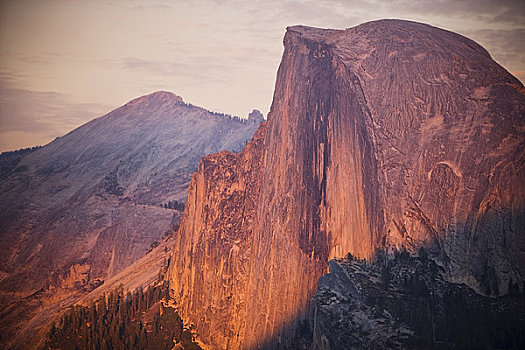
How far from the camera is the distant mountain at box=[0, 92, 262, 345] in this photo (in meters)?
83.2

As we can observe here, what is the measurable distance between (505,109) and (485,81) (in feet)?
9.70

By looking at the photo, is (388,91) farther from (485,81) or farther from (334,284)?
(334,284)

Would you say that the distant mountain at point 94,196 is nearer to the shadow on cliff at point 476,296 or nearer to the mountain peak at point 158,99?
the mountain peak at point 158,99

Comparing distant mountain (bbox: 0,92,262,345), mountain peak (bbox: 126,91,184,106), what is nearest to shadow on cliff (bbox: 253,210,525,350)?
distant mountain (bbox: 0,92,262,345)

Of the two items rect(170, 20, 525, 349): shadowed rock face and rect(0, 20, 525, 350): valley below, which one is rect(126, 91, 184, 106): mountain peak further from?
rect(170, 20, 525, 349): shadowed rock face

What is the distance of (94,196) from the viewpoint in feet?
343

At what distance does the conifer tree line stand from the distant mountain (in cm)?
1871

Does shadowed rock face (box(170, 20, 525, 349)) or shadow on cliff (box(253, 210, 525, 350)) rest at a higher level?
shadowed rock face (box(170, 20, 525, 349))

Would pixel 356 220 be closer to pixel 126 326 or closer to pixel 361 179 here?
pixel 361 179

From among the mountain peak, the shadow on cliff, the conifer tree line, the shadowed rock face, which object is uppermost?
the mountain peak

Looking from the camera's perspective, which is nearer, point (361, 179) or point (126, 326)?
point (361, 179)

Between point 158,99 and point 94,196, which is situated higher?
point 158,99

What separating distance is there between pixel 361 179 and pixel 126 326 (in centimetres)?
2979

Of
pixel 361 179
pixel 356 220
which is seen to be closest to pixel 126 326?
pixel 356 220
